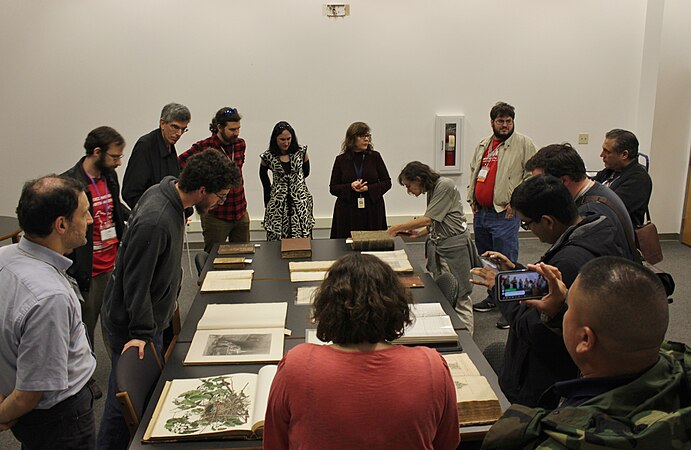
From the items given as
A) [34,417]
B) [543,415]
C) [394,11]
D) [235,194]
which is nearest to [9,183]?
[235,194]

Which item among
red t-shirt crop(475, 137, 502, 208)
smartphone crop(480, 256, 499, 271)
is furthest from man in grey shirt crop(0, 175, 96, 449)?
red t-shirt crop(475, 137, 502, 208)

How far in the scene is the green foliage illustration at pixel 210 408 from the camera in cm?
187

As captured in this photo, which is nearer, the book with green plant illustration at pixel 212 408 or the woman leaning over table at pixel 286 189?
the book with green plant illustration at pixel 212 408

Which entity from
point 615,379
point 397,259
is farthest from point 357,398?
point 397,259

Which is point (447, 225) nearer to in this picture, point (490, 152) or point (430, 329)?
point (490, 152)

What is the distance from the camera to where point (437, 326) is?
2.55 m

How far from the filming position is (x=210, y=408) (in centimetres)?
198

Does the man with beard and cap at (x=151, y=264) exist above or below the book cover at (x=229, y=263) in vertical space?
above

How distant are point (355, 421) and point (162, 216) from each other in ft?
4.58

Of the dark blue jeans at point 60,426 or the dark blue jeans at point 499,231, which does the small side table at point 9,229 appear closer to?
the dark blue jeans at point 60,426

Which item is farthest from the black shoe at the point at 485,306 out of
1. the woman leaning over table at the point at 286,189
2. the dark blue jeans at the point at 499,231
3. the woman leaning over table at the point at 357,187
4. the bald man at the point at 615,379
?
the bald man at the point at 615,379

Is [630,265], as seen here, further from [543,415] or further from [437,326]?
[437,326]

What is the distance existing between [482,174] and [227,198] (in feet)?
6.87

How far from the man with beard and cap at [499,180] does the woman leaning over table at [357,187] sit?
2.64ft
